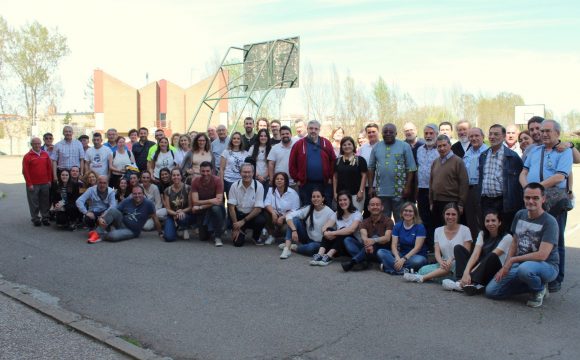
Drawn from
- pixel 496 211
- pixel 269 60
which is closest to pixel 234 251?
pixel 496 211

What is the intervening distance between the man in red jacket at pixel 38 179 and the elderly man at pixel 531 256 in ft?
30.5

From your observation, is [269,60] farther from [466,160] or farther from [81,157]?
[466,160]

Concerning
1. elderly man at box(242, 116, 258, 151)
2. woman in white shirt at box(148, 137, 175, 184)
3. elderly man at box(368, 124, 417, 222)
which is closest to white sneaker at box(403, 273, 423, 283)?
elderly man at box(368, 124, 417, 222)

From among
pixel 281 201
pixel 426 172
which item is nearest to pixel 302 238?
pixel 281 201

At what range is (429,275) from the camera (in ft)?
23.0

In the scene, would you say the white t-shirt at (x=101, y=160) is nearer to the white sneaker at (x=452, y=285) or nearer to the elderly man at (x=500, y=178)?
the elderly man at (x=500, y=178)

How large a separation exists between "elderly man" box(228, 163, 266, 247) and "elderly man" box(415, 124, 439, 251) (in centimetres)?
269

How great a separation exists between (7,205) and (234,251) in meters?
9.11

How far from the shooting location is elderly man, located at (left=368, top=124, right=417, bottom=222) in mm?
8586

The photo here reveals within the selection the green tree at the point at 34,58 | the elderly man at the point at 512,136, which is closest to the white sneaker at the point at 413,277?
the elderly man at the point at 512,136

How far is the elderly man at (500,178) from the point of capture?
281 inches

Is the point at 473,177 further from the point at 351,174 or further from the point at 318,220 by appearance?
the point at 318,220

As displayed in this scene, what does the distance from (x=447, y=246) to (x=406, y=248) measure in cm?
68

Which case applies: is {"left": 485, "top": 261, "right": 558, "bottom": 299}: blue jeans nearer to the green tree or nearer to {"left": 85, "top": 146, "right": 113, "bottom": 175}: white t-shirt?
{"left": 85, "top": 146, "right": 113, "bottom": 175}: white t-shirt
